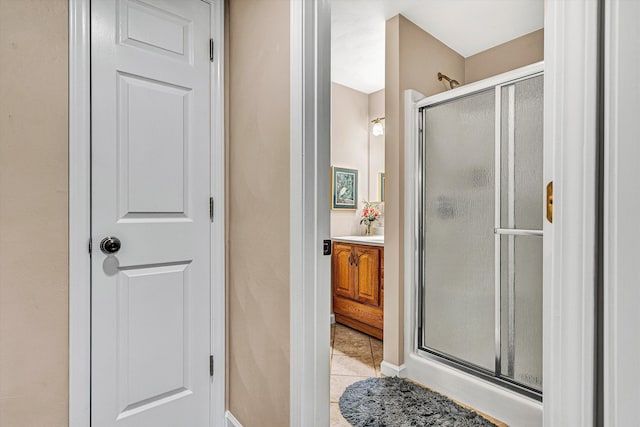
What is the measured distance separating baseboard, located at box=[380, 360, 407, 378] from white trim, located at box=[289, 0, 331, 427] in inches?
48.3

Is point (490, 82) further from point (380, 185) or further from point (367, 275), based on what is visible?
point (380, 185)

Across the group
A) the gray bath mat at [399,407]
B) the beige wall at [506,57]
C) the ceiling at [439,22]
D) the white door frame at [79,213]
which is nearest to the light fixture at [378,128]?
the ceiling at [439,22]

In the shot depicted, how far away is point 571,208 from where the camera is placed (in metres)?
0.50

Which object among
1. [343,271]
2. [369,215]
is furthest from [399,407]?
[369,215]

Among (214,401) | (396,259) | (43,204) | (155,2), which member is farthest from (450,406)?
(155,2)

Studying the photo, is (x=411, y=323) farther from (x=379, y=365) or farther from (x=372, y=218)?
(x=372, y=218)

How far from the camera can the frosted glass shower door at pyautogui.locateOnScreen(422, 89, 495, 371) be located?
2.03 meters

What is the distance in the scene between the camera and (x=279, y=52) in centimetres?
134

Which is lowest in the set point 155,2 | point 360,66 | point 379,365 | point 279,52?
point 379,365

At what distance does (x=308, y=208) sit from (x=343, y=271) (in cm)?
210

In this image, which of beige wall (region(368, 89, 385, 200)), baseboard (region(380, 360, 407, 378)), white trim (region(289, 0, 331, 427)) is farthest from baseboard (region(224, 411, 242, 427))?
beige wall (region(368, 89, 385, 200))

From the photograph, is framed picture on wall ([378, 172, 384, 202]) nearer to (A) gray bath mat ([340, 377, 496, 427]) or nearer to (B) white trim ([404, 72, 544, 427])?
(B) white trim ([404, 72, 544, 427])

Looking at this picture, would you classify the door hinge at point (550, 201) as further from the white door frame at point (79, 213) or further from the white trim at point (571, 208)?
the white door frame at point (79, 213)

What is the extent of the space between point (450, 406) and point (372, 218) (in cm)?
211
